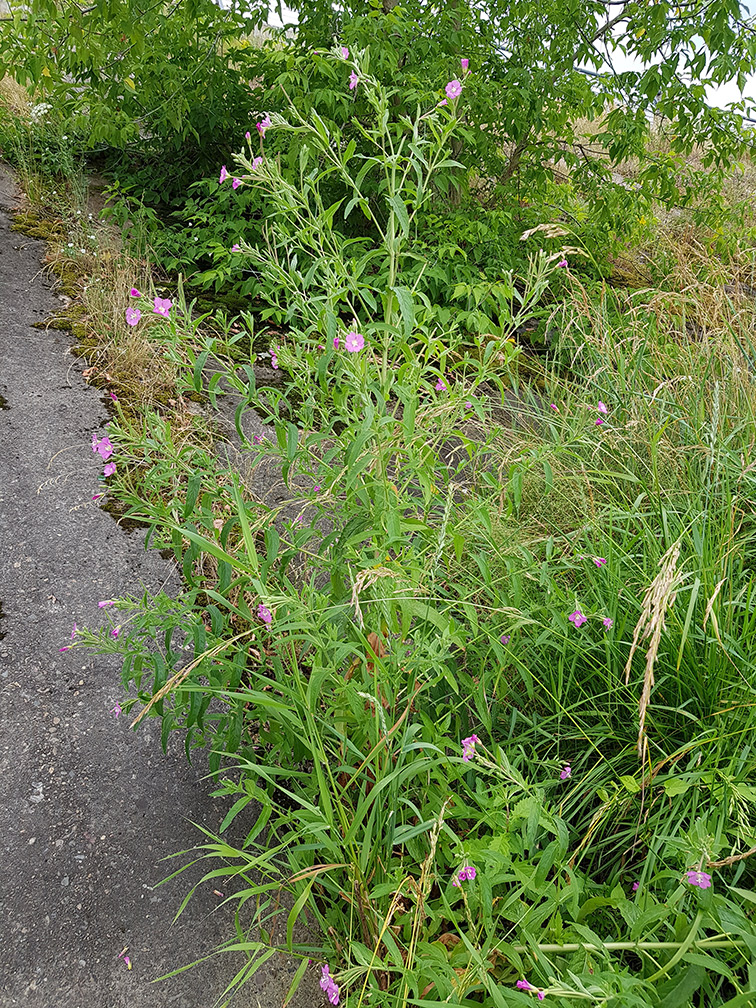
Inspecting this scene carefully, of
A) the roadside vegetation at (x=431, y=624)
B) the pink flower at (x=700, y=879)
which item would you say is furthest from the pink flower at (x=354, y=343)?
the pink flower at (x=700, y=879)

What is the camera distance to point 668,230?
22.4ft

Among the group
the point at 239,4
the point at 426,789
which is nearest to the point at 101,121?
the point at 239,4

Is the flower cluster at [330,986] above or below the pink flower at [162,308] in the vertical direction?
below

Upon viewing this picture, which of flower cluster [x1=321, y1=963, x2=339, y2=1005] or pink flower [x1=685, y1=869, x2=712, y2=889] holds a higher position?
pink flower [x1=685, y1=869, x2=712, y2=889]

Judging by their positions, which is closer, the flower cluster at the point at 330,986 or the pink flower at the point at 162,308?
the flower cluster at the point at 330,986

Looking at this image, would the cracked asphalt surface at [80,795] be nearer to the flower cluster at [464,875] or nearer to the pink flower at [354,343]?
the flower cluster at [464,875]

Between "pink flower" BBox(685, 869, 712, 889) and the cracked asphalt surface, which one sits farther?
the cracked asphalt surface

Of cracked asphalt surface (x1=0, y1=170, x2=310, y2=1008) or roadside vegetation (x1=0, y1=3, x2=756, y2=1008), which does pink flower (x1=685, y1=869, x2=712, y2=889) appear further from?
cracked asphalt surface (x1=0, y1=170, x2=310, y2=1008)

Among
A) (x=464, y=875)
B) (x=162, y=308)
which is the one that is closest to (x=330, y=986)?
(x=464, y=875)

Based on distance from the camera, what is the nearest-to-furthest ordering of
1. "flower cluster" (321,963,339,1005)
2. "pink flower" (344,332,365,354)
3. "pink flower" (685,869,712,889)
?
"pink flower" (685,869,712,889) < "flower cluster" (321,963,339,1005) < "pink flower" (344,332,365,354)

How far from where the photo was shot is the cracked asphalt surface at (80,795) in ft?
4.75

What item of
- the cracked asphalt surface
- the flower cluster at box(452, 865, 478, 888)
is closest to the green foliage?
the flower cluster at box(452, 865, 478, 888)

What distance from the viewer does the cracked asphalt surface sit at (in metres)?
1.45

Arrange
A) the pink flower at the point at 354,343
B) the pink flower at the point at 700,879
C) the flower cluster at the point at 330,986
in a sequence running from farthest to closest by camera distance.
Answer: the pink flower at the point at 354,343
the flower cluster at the point at 330,986
the pink flower at the point at 700,879
